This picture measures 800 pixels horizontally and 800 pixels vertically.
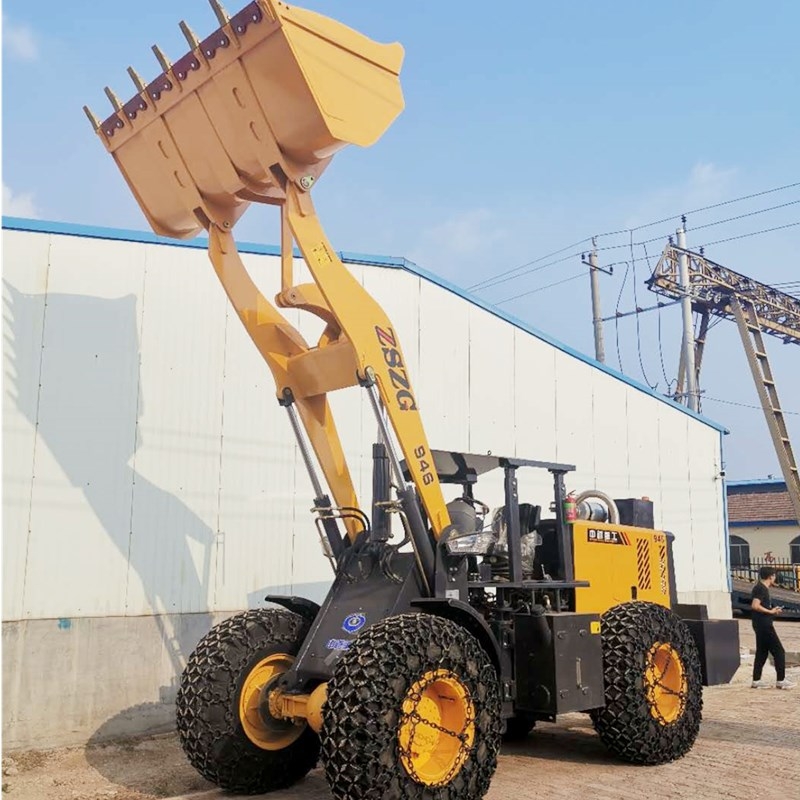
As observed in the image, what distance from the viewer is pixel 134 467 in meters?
8.77

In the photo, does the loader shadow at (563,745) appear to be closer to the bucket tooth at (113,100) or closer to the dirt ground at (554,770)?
the dirt ground at (554,770)

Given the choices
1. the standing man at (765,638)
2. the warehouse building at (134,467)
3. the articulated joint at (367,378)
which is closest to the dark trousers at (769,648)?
the standing man at (765,638)

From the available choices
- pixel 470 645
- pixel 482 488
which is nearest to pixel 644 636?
pixel 470 645

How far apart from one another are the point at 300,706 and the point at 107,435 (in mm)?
4012

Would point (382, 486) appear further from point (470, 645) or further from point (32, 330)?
point (32, 330)

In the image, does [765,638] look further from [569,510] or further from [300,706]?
[300,706]

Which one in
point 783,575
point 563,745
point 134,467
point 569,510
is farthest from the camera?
point 783,575

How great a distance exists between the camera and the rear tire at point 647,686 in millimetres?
6703

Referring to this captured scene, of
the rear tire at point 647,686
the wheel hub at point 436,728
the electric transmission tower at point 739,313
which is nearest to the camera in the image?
the wheel hub at point 436,728

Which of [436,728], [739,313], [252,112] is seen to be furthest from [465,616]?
[739,313]

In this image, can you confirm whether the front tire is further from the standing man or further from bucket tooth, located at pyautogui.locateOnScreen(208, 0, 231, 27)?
the standing man

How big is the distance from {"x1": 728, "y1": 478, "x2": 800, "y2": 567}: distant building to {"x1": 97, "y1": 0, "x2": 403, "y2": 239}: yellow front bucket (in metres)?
31.5

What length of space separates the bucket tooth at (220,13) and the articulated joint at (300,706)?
4223 mm

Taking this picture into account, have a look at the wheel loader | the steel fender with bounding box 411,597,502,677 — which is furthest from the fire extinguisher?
the steel fender with bounding box 411,597,502,677
